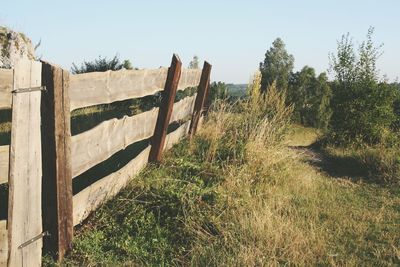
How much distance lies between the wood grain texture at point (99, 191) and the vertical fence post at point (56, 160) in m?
0.30

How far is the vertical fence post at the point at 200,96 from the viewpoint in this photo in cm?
897

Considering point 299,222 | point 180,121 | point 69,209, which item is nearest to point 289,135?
point 180,121

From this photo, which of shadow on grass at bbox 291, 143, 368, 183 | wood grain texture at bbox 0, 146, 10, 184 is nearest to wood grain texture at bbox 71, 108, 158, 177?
wood grain texture at bbox 0, 146, 10, 184

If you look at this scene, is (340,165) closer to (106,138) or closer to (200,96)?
(200,96)

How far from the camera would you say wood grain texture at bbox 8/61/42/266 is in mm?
3215

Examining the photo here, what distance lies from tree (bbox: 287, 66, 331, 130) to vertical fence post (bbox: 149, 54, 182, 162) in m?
Result: 33.8

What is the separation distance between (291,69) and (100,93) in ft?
175

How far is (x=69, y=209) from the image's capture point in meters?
3.89

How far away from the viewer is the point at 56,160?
3611 mm

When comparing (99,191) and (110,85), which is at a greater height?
(110,85)

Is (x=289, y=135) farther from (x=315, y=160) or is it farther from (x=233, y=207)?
(x=233, y=207)

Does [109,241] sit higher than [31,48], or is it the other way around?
[31,48]

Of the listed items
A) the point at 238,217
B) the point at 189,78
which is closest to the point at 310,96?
the point at 189,78

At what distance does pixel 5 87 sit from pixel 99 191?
1.78 m
